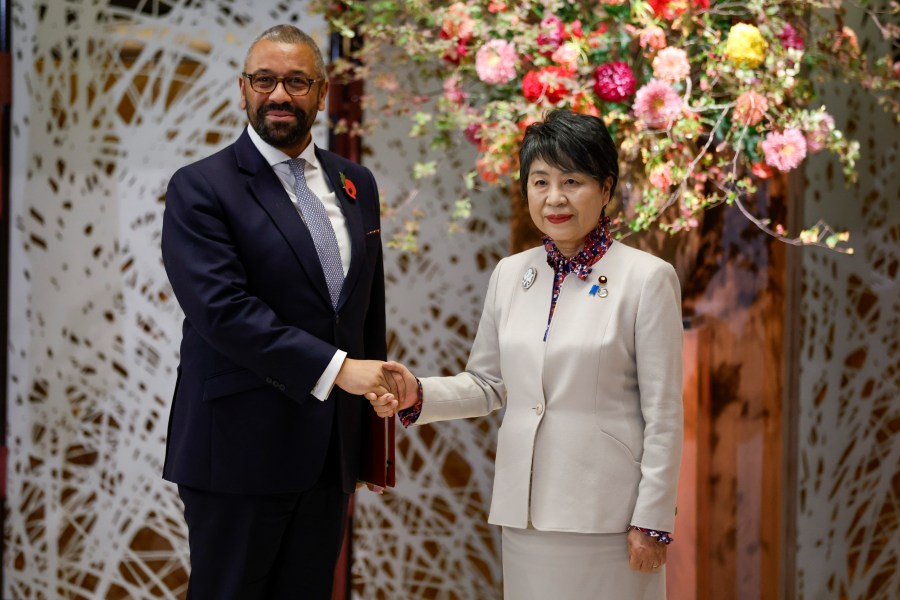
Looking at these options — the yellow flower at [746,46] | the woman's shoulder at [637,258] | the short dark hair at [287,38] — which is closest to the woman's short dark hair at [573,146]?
the woman's shoulder at [637,258]

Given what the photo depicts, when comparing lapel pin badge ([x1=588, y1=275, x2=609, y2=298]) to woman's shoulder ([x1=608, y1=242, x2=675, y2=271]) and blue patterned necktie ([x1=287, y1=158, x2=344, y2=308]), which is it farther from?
blue patterned necktie ([x1=287, y1=158, x2=344, y2=308])

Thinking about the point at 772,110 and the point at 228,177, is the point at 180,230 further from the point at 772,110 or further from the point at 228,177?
the point at 772,110

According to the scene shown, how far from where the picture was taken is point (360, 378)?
84.1 inches

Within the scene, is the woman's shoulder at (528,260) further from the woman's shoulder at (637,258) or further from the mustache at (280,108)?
the mustache at (280,108)

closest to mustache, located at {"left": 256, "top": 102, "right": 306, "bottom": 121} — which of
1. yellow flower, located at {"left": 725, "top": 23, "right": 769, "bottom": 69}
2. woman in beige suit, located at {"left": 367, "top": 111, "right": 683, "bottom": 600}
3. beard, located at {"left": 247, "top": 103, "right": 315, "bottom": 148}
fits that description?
beard, located at {"left": 247, "top": 103, "right": 315, "bottom": 148}

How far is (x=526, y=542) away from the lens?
2020 mm

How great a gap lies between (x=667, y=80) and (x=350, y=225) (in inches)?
33.5

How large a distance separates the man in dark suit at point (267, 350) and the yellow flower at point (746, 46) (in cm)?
98

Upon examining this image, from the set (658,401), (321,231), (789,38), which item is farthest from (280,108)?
(789,38)

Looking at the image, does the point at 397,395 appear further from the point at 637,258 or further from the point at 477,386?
the point at 637,258

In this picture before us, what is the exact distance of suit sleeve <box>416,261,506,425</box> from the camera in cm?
223

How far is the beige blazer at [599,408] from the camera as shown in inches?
76.9

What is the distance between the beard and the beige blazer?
25.3 inches

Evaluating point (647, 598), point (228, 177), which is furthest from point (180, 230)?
point (647, 598)
